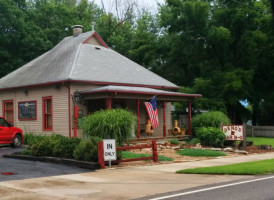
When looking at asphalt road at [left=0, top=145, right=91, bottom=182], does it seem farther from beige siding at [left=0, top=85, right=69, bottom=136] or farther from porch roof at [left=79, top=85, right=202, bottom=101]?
beige siding at [left=0, top=85, right=69, bottom=136]

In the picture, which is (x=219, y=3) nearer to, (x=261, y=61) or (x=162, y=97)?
(x=261, y=61)

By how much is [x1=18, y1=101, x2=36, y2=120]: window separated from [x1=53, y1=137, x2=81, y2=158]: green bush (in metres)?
9.34

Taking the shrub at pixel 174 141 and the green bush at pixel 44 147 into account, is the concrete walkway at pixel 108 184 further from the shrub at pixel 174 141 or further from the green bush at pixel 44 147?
the shrub at pixel 174 141

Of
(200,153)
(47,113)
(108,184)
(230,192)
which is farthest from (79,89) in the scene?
(230,192)

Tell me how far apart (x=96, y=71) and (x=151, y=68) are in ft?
50.0

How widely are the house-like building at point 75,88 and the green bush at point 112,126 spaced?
243 cm

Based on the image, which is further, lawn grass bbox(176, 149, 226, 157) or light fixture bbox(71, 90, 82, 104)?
light fixture bbox(71, 90, 82, 104)

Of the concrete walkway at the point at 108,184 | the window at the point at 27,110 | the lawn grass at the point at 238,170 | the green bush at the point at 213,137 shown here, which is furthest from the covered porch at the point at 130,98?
the lawn grass at the point at 238,170

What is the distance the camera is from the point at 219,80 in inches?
1315

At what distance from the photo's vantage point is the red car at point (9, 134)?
22.4m

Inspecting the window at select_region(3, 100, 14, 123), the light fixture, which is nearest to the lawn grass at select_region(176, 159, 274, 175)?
the light fixture

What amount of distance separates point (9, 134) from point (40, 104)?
339 centimetres

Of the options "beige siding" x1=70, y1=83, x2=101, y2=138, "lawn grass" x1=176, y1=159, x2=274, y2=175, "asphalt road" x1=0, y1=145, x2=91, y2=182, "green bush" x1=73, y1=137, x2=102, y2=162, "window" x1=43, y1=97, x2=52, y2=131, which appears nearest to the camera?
"lawn grass" x1=176, y1=159, x2=274, y2=175

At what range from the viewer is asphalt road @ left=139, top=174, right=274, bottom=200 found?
896cm
